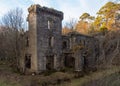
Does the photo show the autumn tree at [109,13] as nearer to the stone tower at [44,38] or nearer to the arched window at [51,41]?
the stone tower at [44,38]

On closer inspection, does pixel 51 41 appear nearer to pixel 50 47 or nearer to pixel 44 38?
pixel 50 47

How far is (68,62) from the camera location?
3266 centimetres

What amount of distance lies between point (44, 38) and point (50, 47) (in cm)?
175

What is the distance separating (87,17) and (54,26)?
2630 cm

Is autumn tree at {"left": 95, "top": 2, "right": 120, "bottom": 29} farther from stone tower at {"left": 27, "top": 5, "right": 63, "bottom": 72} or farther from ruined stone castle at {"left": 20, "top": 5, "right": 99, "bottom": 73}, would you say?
stone tower at {"left": 27, "top": 5, "right": 63, "bottom": 72}

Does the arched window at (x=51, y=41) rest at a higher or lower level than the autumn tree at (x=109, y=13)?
lower

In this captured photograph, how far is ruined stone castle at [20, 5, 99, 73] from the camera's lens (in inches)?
1105

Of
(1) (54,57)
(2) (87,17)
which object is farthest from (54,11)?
(2) (87,17)

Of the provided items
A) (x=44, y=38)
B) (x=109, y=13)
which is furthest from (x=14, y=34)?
(x=109, y=13)

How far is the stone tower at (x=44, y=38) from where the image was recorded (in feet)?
91.8

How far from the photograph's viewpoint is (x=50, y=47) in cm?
2958

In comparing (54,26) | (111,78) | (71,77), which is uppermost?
(54,26)

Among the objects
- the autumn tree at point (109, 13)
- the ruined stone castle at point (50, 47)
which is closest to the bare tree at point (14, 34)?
the ruined stone castle at point (50, 47)

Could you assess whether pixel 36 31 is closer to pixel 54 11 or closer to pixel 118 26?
pixel 54 11
